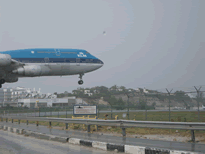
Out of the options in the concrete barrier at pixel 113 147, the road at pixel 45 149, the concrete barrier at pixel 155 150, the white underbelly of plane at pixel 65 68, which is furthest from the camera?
the white underbelly of plane at pixel 65 68

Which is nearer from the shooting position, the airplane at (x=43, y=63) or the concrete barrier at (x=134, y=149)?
the concrete barrier at (x=134, y=149)

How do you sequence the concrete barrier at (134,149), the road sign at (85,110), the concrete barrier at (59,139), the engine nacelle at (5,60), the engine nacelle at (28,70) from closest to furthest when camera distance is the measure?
the concrete barrier at (134,149)
the concrete barrier at (59,139)
the road sign at (85,110)
the engine nacelle at (5,60)
the engine nacelle at (28,70)

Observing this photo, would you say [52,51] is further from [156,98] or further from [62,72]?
[156,98]

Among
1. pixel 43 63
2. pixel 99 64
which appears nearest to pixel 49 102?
pixel 99 64

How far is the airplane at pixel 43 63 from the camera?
81.8 feet

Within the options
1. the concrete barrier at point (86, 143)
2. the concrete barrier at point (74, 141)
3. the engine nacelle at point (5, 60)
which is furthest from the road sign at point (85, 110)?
→ the concrete barrier at point (86, 143)

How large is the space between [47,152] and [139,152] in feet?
9.93

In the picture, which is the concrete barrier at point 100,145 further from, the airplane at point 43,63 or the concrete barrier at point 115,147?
the airplane at point 43,63

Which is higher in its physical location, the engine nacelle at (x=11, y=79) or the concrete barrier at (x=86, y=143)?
the engine nacelle at (x=11, y=79)

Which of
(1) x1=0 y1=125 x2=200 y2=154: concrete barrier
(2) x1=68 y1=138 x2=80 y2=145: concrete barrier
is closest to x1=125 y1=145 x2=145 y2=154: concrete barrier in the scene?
(1) x1=0 y1=125 x2=200 y2=154: concrete barrier

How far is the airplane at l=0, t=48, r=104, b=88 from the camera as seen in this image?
24.9 metres

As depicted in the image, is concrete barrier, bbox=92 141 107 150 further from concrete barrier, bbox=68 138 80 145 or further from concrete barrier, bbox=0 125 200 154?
concrete barrier, bbox=68 138 80 145

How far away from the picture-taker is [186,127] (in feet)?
31.6

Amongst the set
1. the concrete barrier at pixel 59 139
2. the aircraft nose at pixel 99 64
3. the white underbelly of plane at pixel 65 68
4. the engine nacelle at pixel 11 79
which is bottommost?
the concrete barrier at pixel 59 139
